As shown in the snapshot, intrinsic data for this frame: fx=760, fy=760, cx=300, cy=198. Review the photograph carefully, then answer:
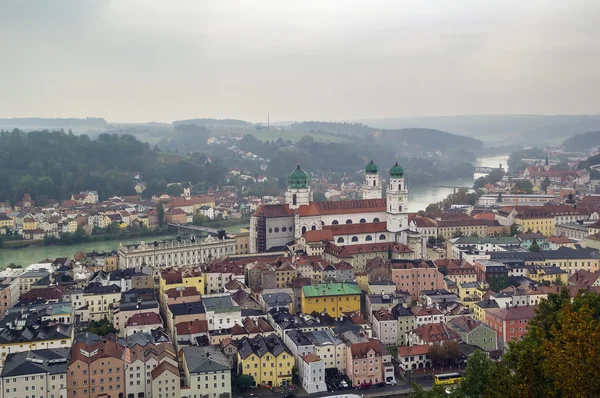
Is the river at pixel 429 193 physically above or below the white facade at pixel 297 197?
below

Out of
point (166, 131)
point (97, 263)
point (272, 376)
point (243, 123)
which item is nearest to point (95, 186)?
point (97, 263)

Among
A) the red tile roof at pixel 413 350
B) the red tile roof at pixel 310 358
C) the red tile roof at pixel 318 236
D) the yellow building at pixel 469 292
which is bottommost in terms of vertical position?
the red tile roof at pixel 413 350

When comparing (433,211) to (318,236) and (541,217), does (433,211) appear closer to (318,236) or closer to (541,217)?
(541,217)

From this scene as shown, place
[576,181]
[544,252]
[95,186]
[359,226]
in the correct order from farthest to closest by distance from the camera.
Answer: [95,186] < [576,181] < [359,226] < [544,252]

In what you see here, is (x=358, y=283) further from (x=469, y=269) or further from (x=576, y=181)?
(x=576, y=181)

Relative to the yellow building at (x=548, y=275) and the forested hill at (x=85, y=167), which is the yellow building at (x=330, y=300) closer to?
the yellow building at (x=548, y=275)

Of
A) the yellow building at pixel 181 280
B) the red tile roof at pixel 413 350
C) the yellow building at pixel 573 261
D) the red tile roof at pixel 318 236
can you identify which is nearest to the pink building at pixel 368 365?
the red tile roof at pixel 413 350

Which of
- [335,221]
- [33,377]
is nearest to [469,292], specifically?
[335,221]
